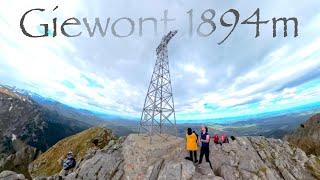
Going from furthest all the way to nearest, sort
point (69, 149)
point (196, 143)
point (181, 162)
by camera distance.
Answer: point (69, 149)
point (181, 162)
point (196, 143)

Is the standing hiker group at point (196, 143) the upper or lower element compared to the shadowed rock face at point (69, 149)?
upper

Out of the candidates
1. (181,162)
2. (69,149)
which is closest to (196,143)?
(181,162)

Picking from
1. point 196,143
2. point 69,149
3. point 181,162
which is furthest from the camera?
point 69,149

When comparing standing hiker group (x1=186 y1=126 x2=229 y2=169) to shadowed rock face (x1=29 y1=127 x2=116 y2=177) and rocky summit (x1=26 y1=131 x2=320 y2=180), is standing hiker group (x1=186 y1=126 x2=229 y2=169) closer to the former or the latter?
rocky summit (x1=26 y1=131 x2=320 y2=180)

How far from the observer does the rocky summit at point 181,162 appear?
39.6 metres

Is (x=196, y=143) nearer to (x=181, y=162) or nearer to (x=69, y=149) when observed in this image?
(x=181, y=162)

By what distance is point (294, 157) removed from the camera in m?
54.6

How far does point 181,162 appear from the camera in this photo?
131 feet

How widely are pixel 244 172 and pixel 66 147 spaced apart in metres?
63.0

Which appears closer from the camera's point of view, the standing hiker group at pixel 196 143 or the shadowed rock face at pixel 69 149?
the standing hiker group at pixel 196 143

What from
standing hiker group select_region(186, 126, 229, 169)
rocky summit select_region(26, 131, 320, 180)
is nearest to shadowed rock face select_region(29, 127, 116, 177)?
rocky summit select_region(26, 131, 320, 180)

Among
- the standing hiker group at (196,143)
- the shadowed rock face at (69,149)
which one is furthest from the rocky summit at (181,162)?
the shadowed rock face at (69,149)

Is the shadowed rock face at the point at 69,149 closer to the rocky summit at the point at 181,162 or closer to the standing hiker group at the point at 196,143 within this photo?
the rocky summit at the point at 181,162

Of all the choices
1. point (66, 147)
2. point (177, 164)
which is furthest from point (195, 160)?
point (66, 147)
